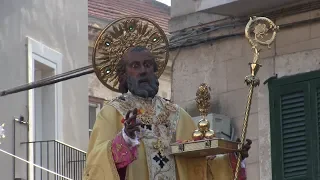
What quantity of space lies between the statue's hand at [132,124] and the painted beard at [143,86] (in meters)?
0.54

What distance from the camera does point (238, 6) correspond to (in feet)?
49.8

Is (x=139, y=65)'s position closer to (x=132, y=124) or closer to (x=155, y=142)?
(x=155, y=142)

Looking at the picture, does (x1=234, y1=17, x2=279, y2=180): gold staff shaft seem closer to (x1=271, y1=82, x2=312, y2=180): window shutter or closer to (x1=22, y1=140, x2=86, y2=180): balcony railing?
(x1=271, y1=82, x2=312, y2=180): window shutter

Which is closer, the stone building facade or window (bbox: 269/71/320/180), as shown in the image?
window (bbox: 269/71/320/180)

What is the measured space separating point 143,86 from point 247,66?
16.6 ft

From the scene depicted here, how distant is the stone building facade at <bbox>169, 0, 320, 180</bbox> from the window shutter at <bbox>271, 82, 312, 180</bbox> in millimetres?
10

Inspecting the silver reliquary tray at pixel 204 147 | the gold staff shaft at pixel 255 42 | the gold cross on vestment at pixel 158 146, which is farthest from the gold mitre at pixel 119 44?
the gold staff shaft at pixel 255 42

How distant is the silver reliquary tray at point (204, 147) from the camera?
392 inches

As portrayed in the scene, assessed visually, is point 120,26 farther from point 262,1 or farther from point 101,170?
point 262,1

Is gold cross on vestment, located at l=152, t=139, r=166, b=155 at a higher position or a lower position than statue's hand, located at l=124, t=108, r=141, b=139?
lower

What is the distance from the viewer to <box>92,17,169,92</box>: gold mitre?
1054 centimetres

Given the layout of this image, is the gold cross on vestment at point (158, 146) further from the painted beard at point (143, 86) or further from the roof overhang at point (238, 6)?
the roof overhang at point (238, 6)

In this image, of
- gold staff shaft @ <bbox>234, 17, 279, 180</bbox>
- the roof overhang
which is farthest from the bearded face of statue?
the roof overhang

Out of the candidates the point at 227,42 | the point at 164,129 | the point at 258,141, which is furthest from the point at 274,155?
the point at 164,129
